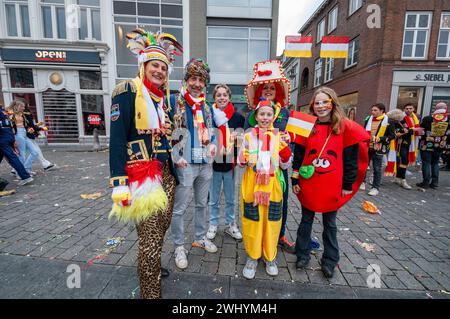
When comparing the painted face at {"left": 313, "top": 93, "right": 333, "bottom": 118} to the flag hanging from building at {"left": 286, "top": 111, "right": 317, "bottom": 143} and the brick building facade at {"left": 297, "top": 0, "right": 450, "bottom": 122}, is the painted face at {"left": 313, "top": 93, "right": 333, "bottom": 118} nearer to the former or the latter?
the flag hanging from building at {"left": 286, "top": 111, "right": 317, "bottom": 143}

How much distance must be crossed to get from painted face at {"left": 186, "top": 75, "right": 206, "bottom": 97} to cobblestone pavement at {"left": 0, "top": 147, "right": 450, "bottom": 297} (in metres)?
1.95

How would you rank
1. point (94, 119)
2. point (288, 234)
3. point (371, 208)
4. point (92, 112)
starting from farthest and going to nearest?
point (92, 112), point (94, 119), point (371, 208), point (288, 234)

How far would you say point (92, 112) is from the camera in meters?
13.2

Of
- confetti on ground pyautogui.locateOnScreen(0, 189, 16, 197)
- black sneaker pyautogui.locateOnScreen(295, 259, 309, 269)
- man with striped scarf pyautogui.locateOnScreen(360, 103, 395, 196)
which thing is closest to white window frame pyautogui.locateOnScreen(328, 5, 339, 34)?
man with striped scarf pyautogui.locateOnScreen(360, 103, 395, 196)

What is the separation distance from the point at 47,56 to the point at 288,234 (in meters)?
15.3

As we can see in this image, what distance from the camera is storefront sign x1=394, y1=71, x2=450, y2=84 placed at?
12.2m

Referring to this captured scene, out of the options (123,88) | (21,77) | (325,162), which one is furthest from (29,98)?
(325,162)

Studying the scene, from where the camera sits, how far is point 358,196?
5211 millimetres

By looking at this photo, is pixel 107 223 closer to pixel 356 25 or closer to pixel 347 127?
pixel 347 127

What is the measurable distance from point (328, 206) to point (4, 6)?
18321mm

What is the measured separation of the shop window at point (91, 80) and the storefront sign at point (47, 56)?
2.14 ft

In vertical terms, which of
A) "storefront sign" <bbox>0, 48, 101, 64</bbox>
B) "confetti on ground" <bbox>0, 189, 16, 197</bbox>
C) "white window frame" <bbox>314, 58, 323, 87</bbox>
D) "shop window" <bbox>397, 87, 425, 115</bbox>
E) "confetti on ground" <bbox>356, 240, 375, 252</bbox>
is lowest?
"confetti on ground" <bbox>356, 240, 375, 252</bbox>

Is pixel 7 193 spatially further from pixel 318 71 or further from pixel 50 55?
pixel 318 71

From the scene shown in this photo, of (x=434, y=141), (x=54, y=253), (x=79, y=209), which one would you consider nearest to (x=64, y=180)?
(x=79, y=209)
